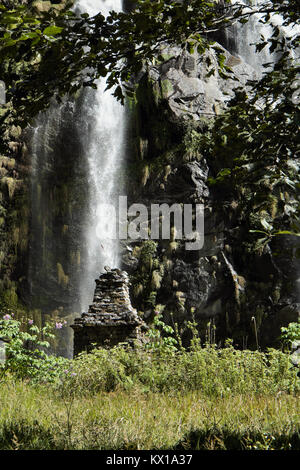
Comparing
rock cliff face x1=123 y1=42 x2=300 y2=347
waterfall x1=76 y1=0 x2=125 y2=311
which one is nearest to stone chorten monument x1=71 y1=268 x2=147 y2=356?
rock cliff face x1=123 y1=42 x2=300 y2=347

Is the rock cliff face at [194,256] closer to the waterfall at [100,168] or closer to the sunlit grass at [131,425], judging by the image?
the waterfall at [100,168]

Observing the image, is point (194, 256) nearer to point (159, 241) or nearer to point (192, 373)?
point (159, 241)

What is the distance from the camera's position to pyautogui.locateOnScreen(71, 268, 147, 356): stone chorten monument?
970 centimetres

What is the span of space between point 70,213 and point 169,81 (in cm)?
692

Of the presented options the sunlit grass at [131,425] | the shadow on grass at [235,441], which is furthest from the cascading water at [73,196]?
the shadow on grass at [235,441]

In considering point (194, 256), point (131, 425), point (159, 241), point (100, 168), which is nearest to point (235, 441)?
point (131, 425)

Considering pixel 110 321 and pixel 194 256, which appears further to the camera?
pixel 194 256

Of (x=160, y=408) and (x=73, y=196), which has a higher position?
(x=73, y=196)

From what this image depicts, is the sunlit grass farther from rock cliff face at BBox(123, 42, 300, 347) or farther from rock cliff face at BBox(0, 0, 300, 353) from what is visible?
rock cliff face at BBox(0, 0, 300, 353)

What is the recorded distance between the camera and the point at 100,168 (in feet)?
60.2

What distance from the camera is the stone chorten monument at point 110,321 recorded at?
970 centimetres

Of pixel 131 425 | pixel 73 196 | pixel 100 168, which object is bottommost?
pixel 131 425

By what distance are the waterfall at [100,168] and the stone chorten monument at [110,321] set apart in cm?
688

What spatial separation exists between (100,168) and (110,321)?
9901mm
